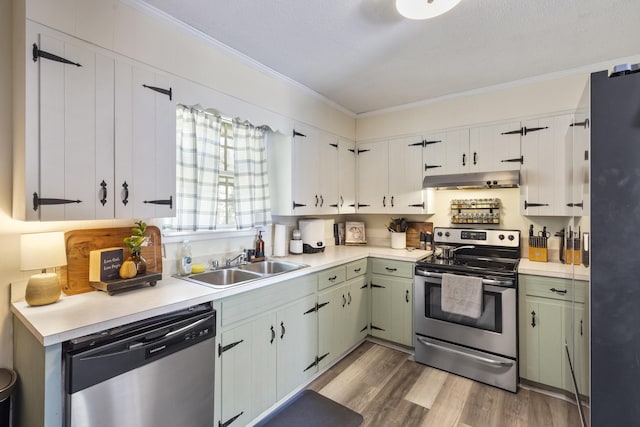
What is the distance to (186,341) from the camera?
154 centimetres

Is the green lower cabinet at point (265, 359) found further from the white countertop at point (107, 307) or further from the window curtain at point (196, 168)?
the window curtain at point (196, 168)

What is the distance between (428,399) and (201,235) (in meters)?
2.11

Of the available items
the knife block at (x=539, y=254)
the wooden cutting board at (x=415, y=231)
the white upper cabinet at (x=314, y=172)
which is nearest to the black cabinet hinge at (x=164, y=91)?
the white upper cabinet at (x=314, y=172)

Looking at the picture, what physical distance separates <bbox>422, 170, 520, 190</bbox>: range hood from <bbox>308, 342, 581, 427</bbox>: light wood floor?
166 centimetres

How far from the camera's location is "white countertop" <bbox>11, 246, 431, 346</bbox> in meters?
1.20

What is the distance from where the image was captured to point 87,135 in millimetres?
1541

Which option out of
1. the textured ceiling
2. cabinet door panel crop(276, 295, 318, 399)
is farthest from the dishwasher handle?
the textured ceiling

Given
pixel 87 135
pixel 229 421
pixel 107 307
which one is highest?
pixel 87 135

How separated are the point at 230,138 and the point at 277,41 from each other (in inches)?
34.3

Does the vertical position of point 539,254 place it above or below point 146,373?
above

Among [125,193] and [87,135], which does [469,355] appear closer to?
[125,193]

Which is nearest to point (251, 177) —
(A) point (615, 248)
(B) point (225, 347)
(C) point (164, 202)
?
(C) point (164, 202)

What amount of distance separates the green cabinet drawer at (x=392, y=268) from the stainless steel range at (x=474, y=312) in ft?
0.37

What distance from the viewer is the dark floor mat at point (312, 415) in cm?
200
